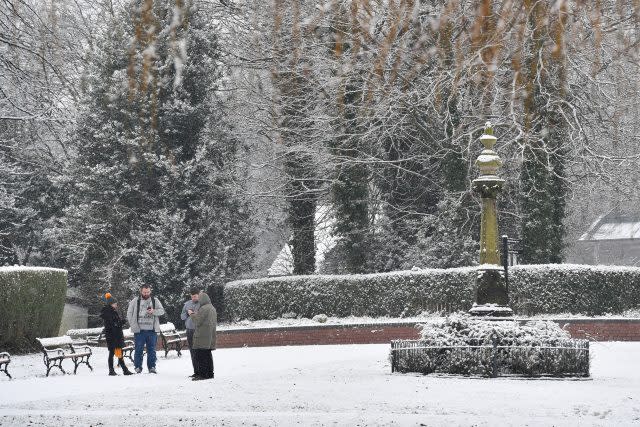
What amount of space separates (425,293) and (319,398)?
46.6 feet

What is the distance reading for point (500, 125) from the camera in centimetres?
2888

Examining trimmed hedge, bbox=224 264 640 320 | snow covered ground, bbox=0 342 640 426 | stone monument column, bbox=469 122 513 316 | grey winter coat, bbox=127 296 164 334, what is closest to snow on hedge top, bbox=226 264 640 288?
trimmed hedge, bbox=224 264 640 320

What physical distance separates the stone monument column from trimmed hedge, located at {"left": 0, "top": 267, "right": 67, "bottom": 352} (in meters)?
11.7

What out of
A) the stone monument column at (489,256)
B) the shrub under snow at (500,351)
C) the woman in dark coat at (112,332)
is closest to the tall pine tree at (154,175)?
the woman in dark coat at (112,332)

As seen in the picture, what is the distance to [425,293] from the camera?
28.3 metres

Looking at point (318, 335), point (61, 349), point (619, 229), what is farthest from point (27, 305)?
point (619, 229)

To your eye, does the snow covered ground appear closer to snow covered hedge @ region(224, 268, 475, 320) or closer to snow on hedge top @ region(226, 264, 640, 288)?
snow on hedge top @ region(226, 264, 640, 288)

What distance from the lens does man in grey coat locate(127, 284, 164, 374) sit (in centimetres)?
1995

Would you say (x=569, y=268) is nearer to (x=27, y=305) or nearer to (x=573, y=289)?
(x=573, y=289)

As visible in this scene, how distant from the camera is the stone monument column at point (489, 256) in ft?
61.4

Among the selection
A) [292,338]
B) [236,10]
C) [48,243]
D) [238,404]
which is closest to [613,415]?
[238,404]

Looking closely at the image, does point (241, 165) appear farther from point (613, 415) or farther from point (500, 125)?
point (613, 415)

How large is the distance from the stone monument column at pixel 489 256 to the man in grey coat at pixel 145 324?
225 inches

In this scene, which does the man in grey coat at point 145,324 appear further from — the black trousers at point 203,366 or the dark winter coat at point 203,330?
the dark winter coat at point 203,330
